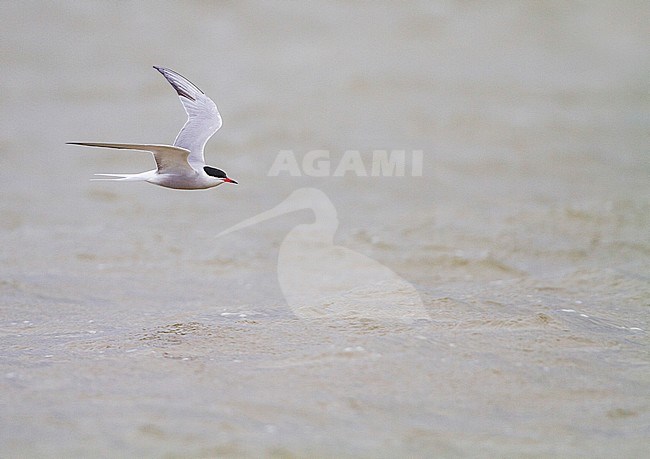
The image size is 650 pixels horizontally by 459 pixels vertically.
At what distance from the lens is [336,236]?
25.9 feet

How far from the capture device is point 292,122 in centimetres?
1027

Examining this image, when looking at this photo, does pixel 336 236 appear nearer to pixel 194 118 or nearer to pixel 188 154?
pixel 194 118

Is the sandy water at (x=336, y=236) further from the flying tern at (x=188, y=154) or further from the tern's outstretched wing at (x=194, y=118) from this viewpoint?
the tern's outstretched wing at (x=194, y=118)

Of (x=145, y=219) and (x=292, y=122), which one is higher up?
(x=292, y=122)

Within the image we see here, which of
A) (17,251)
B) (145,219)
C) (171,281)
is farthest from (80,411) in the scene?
(145,219)

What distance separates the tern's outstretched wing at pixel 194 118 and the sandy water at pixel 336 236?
1110mm

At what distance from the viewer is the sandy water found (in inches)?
148

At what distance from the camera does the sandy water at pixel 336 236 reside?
3.77 m

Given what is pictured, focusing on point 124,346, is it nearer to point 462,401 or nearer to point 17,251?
point 462,401

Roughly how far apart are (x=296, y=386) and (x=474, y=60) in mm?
8484

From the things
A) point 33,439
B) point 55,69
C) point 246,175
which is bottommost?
point 33,439

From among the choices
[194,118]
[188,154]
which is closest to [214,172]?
[188,154]

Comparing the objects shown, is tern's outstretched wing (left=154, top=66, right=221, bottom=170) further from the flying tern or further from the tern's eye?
the tern's eye

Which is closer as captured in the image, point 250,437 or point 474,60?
point 250,437
